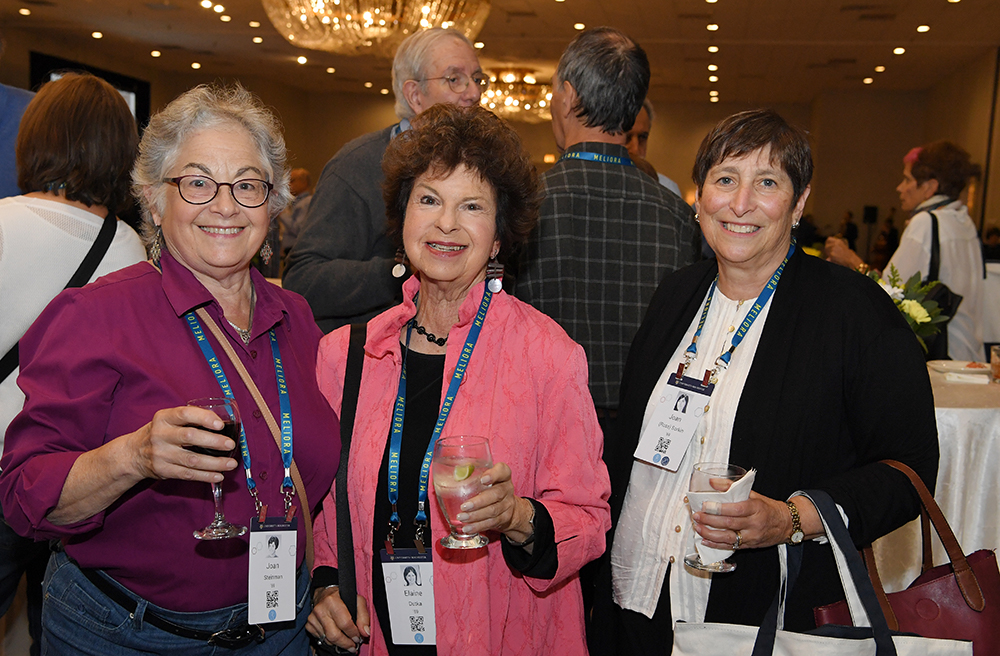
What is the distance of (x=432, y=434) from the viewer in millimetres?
1767

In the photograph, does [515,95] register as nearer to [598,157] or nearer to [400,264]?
[598,157]

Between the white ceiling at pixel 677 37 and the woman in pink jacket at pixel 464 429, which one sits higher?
the white ceiling at pixel 677 37

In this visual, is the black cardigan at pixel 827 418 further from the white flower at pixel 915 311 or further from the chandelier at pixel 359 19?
the chandelier at pixel 359 19

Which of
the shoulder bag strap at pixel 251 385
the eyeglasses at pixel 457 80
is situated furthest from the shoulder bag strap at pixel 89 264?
the eyeglasses at pixel 457 80

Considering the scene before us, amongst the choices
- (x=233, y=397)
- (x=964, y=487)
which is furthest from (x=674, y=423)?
(x=964, y=487)

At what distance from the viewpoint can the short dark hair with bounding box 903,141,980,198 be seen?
17.6 feet

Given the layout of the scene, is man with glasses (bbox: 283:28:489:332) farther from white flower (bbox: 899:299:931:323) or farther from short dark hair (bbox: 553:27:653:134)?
white flower (bbox: 899:299:931:323)

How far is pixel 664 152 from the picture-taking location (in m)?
19.1

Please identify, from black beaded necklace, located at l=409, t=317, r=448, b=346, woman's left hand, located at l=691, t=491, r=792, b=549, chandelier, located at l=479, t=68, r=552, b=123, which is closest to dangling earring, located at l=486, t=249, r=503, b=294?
black beaded necklace, located at l=409, t=317, r=448, b=346

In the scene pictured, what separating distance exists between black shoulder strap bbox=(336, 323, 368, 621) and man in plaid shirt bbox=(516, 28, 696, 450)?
2.88 feet

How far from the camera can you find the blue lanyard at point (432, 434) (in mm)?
1713

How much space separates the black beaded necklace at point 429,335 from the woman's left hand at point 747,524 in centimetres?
70

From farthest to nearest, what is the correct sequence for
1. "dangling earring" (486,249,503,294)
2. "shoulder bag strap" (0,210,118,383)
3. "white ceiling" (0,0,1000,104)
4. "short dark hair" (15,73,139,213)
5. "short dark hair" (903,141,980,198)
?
"white ceiling" (0,0,1000,104) → "short dark hair" (903,141,980,198) → "short dark hair" (15,73,139,213) → "shoulder bag strap" (0,210,118,383) → "dangling earring" (486,249,503,294)

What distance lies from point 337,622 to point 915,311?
303cm
